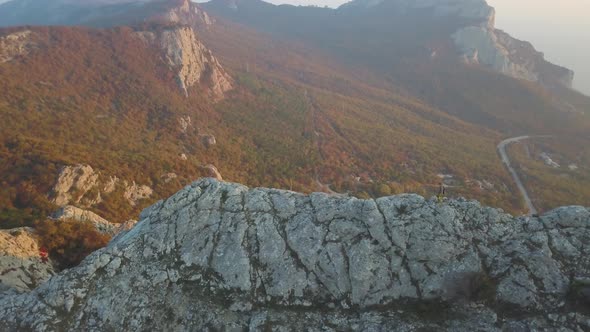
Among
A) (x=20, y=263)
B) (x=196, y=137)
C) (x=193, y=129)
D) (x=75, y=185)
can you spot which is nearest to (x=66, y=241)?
(x=20, y=263)

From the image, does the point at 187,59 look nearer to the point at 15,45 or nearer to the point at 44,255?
the point at 15,45

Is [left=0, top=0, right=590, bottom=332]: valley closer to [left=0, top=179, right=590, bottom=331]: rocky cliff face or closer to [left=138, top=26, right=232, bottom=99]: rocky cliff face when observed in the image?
[left=0, top=179, right=590, bottom=331]: rocky cliff face

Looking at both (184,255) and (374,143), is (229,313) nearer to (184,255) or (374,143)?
(184,255)

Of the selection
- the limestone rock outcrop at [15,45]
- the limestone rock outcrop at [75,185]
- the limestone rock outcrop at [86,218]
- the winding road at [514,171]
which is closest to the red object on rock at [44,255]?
the limestone rock outcrop at [86,218]

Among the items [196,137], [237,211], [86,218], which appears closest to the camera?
[237,211]

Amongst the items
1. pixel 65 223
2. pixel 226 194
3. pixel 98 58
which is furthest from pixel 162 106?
pixel 226 194
